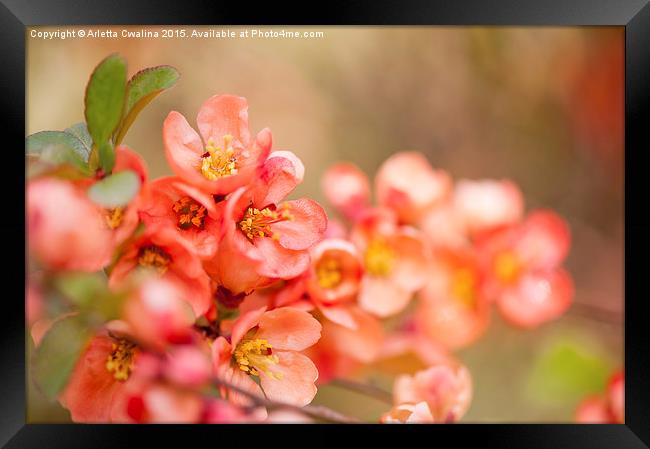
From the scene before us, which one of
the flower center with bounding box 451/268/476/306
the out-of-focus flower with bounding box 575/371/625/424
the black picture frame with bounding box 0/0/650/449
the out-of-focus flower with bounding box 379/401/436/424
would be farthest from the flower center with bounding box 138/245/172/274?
the out-of-focus flower with bounding box 575/371/625/424

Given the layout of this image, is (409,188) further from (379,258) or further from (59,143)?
(59,143)

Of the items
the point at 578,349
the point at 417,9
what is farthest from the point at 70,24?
the point at 578,349

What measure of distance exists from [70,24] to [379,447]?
70 centimetres

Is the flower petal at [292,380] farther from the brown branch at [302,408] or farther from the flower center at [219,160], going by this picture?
the flower center at [219,160]

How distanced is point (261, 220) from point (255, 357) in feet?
0.54

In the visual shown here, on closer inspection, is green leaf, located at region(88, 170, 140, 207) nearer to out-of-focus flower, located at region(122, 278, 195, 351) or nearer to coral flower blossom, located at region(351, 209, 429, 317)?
out-of-focus flower, located at region(122, 278, 195, 351)

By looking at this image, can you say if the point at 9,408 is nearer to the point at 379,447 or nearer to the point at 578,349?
the point at 379,447

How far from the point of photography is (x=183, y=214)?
69cm

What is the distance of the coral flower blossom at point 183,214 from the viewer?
674 mm

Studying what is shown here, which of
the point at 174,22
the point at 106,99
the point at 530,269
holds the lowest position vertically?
the point at 530,269

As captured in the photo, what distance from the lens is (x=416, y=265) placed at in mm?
918

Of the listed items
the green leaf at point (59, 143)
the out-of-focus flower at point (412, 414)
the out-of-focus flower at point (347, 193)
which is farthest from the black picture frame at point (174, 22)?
the out-of-focus flower at point (347, 193)

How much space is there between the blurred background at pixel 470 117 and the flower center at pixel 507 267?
97 mm

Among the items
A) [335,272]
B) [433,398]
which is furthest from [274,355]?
[433,398]
